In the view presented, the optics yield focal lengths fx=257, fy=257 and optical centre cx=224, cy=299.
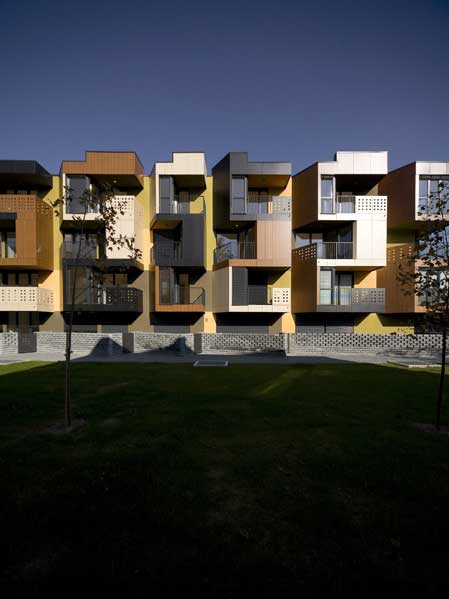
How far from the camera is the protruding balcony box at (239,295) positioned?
1891cm

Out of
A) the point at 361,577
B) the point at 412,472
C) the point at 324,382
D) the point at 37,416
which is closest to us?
the point at 361,577

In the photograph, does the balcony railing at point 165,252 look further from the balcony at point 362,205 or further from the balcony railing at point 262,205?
the balcony at point 362,205

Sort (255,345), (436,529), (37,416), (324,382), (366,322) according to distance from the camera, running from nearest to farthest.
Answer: (436,529), (37,416), (324,382), (255,345), (366,322)

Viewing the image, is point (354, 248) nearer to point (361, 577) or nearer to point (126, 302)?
point (126, 302)

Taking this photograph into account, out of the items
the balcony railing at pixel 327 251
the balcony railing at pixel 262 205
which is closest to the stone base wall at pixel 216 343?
the balcony railing at pixel 327 251

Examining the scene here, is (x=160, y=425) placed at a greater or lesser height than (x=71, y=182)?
lesser

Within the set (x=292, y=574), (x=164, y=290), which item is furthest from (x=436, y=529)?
(x=164, y=290)

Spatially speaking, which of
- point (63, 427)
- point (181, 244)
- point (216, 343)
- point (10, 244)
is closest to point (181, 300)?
point (181, 244)

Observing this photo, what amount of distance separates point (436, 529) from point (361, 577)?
1.36m

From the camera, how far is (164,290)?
752 inches

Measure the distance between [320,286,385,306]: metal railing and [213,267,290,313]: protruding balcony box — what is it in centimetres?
276

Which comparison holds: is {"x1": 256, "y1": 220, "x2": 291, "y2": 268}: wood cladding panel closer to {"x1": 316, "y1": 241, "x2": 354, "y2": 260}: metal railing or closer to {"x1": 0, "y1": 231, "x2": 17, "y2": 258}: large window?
{"x1": 316, "y1": 241, "x2": 354, "y2": 260}: metal railing

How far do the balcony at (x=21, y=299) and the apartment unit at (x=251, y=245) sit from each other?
1355 centimetres

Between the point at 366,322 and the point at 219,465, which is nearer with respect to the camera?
the point at 219,465
